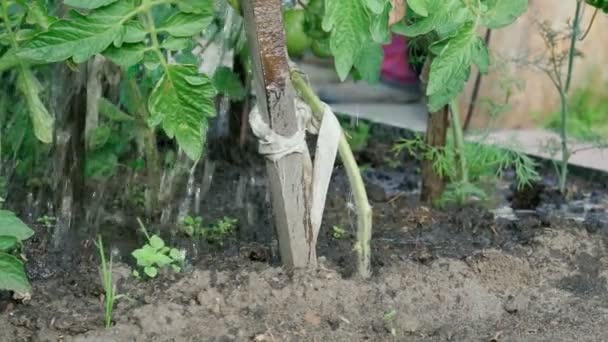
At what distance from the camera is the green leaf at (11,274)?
6.61 ft

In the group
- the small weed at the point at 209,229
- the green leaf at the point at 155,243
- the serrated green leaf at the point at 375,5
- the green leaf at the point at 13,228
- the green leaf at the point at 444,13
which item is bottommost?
the small weed at the point at 209,229

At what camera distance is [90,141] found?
2.50m

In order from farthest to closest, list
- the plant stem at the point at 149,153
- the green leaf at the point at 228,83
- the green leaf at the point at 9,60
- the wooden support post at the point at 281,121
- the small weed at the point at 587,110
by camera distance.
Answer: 1. the small weed at the point at 587,110
2. the green leaf at the point at 228,83
3. the plant stem at the point at 149,153
4. the green leaf at the point at 9,60
5. the wooden support post at the point at 281,121

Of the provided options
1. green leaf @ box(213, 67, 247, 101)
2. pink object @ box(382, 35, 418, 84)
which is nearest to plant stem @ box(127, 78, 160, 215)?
green leaf @ box(213, 67, 247, 101)

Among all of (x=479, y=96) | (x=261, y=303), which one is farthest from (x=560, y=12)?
(x=261, y=303)

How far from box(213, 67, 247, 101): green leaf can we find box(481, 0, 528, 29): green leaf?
864 mm

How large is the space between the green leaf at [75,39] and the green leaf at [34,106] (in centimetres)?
28

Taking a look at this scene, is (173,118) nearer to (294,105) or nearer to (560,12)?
(294,105)

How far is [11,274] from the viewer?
202 centimetres

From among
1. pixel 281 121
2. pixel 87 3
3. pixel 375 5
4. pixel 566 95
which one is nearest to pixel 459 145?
pixel 566 95

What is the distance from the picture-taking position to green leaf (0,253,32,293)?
6.61 ft

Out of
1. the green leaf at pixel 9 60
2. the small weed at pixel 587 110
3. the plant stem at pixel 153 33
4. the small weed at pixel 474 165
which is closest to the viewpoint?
the plant stem at pixel 153 33

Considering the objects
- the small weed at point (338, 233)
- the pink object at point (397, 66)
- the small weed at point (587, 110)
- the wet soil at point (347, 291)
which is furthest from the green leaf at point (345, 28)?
the pink object at point (397, 66)

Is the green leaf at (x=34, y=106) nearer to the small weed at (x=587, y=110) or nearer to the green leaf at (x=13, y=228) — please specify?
the green leaf at (x=13, y=228)
